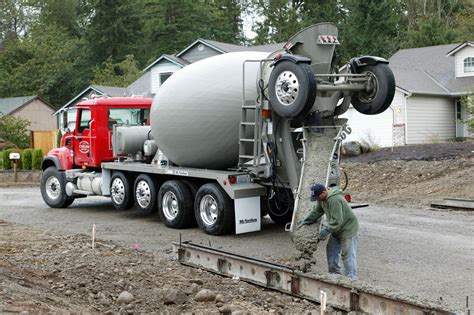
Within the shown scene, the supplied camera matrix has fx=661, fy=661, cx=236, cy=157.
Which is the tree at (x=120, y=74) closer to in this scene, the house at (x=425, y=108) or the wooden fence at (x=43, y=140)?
the wooden fence at (x=43, y=140)

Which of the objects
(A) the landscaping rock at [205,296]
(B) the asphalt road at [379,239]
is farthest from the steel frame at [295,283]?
(B) the asphalt road at [379,239]

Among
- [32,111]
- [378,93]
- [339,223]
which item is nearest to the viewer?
[339,223]

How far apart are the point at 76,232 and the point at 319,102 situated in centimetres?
595

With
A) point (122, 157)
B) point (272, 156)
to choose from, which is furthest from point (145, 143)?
point (272, 156)

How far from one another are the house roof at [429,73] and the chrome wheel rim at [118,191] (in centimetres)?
1741

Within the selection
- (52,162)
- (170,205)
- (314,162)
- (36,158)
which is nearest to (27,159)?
(36,158)

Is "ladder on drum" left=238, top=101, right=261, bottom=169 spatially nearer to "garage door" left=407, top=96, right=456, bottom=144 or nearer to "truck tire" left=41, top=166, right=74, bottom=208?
"truck tire" left=41, top=166, right=74, bottom=208

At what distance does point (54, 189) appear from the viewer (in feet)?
60.3

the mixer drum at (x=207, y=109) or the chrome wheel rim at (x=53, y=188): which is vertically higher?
the mixer drum at (x=207, y=109)

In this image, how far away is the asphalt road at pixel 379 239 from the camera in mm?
9359

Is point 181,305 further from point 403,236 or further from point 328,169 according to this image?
point 403,236

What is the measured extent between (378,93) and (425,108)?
64.0 feet

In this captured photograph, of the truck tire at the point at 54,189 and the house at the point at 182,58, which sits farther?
the house at the point at 182,58

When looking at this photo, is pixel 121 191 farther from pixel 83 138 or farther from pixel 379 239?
pixel 379 239
